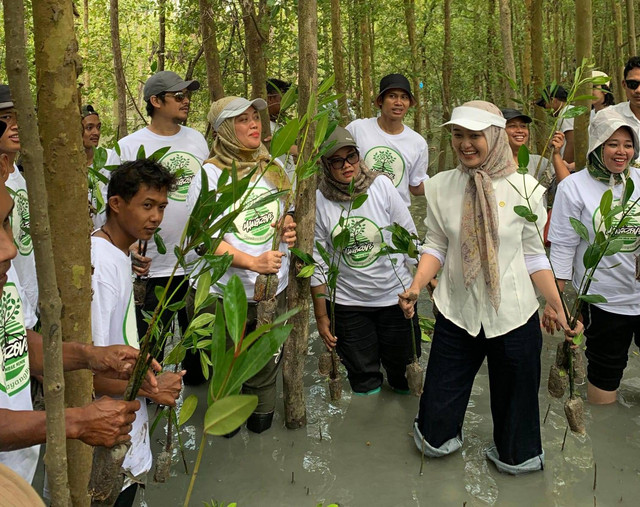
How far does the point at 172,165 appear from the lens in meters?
4.09

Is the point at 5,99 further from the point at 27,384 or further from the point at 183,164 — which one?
the point at 27,384

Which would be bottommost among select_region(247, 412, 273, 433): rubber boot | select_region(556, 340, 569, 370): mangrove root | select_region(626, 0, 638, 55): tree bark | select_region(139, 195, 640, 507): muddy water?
select_region(139, 195, 640, 507): muddy water

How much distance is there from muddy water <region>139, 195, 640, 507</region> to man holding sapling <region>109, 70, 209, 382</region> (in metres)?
0.91

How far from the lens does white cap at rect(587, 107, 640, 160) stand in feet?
11.3

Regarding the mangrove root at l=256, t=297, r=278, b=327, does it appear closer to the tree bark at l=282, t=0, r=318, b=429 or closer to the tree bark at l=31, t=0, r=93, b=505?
the tree bark at l=282, t=0, r=318, b=429

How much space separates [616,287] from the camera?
144 inches

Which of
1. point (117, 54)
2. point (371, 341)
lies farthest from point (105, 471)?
point (117, 54)

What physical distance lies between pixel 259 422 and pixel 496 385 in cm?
135

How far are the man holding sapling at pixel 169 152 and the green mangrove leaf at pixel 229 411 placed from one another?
2.86 metres

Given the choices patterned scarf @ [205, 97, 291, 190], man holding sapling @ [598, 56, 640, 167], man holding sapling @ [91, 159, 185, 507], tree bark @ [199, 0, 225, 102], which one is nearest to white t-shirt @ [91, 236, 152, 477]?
man holding sapling @ [91, 159, 185, 507]

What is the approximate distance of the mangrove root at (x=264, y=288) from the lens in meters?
3.17

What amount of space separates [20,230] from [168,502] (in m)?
1.48

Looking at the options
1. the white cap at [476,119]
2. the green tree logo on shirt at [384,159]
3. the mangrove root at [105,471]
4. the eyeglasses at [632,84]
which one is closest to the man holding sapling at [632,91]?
the eyeglasses at [632,84]

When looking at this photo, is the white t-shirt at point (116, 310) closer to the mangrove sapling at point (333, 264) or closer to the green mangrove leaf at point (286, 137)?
the green mangrove leaf at point (286, 137)
